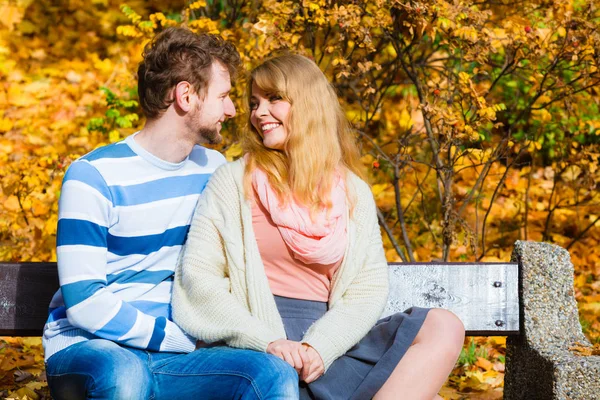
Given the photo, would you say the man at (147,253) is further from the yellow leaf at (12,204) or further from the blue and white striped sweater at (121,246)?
the yellow leaf at (12,204)

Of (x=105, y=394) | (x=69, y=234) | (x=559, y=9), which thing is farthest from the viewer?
(x=559, y=9)

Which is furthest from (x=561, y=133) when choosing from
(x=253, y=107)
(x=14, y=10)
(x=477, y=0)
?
(x=14, y=10)

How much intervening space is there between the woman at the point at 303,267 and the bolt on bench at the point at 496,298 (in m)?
0.41

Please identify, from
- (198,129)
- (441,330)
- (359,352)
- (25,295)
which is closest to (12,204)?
(25,295)

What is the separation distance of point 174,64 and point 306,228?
29.7 inches

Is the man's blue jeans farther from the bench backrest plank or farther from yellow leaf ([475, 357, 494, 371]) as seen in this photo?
yellow leaf ([475, 357, 494, 371])

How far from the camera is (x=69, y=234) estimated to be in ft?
8.91

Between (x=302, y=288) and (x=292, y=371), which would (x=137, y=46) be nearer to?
(x=302, y=288)

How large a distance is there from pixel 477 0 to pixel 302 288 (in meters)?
2.98

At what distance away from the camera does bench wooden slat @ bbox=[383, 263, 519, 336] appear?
11.1 feet

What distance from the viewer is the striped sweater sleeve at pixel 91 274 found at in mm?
2695

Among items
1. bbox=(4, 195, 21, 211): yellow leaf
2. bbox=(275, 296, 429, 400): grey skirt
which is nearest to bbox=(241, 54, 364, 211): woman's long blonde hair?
bbox=(275, 296, 429, 400): grey skirt

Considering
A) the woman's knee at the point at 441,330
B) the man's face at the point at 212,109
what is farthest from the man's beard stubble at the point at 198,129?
the woman's knee at the point at 441,330

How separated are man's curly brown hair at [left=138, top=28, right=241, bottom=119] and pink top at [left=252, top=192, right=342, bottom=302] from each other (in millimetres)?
491
